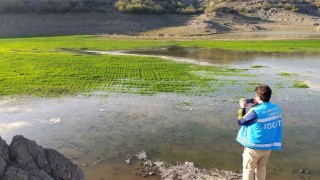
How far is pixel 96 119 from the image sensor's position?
13531 millimetres

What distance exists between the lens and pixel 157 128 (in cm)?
1248

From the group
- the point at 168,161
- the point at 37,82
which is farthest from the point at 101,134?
the point at 37,82

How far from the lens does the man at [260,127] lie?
617 centimetres

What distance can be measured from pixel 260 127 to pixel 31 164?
4.01 metres

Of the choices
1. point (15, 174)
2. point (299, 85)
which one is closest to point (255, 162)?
point (15, 174)

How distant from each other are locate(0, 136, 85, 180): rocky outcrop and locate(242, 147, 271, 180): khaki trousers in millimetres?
3152

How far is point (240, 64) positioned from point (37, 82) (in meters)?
15.2

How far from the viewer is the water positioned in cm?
991

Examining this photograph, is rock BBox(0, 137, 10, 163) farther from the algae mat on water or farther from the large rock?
the algae mat on water

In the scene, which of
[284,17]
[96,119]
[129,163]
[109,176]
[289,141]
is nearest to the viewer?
[109,176]

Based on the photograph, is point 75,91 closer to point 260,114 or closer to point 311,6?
point 260,114

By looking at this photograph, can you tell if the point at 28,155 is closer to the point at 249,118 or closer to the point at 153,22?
the point at 249,118

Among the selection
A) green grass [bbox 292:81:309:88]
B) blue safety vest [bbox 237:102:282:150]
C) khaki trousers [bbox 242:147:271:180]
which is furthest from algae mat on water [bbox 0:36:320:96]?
blue safety vest [bbox 237:102:282:150]

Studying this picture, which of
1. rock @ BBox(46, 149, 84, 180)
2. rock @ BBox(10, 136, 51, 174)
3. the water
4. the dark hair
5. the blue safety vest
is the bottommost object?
the water
